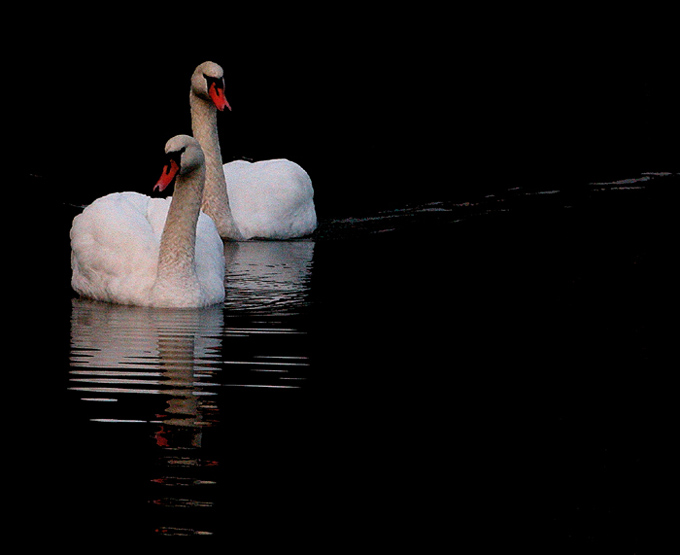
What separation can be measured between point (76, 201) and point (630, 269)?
7.03 metres

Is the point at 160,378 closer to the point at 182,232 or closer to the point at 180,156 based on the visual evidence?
the point at 182,232

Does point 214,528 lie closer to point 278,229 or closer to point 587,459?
point 587,459

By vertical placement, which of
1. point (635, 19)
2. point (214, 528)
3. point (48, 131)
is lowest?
point (214, 528)

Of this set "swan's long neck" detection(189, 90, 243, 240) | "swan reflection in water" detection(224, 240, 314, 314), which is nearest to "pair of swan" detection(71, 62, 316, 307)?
"swan reflection in water" detection(224, 240, 314, 314)

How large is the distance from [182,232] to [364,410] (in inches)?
172

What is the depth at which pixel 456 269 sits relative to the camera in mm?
15578

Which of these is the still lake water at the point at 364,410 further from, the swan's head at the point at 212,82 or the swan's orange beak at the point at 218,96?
the swan's head at the point at 212,82

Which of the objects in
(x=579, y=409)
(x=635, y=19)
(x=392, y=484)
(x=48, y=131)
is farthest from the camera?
(x=635, y=19)

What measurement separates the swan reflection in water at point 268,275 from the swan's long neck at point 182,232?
47 cm

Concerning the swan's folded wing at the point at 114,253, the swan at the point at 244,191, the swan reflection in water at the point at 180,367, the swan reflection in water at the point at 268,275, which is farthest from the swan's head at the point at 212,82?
the swan's folded wing at the point at 114,253

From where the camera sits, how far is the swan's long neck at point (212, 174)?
58.6 ft

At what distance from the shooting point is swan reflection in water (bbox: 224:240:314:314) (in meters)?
13.3

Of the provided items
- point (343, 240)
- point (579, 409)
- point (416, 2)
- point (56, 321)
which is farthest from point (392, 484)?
point (416, 2)

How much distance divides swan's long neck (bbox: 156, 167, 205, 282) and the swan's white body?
172 inches
